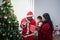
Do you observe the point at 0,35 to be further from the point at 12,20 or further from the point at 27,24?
the point at 27,24

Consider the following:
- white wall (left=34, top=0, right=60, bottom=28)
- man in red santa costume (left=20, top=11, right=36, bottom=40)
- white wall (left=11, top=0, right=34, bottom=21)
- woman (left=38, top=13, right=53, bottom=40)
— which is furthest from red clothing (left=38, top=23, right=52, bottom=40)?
white wall (left=34, top=0, right=60, bottom=28)

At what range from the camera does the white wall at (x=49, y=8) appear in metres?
7.16

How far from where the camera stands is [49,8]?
7.17 metres

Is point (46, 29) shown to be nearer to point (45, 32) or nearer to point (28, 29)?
point (45, 32)

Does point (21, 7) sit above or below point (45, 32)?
above

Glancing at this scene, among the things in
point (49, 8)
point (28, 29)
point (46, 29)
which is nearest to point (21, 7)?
point (28, 29)

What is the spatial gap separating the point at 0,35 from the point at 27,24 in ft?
3.07

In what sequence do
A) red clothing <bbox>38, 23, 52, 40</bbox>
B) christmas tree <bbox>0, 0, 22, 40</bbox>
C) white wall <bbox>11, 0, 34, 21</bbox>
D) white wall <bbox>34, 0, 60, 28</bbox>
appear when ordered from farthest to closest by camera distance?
white wall <bbox>34, 0, 60, 28</bbox> < white wall <bbox>11, 0, 34, 21</bbox> < red clothing <bbox>38, 23, 52, 40</bbox> < christmas tree <bbox>0, 0, 22, 40</bbox>

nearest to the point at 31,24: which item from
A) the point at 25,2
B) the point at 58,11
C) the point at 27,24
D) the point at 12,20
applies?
the point at 27,24

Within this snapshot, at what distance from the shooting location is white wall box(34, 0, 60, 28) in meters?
7.16

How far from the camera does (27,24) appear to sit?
13.4 feet

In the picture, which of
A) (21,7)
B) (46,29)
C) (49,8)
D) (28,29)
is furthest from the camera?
(49,8)

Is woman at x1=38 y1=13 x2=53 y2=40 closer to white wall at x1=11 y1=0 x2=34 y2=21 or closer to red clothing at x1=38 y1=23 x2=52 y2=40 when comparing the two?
red clothing at x1=38 y1=23 x2=52 y2=40

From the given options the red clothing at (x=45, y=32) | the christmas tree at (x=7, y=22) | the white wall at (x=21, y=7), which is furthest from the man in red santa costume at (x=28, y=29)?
the white wall at (x=21, y=7)
